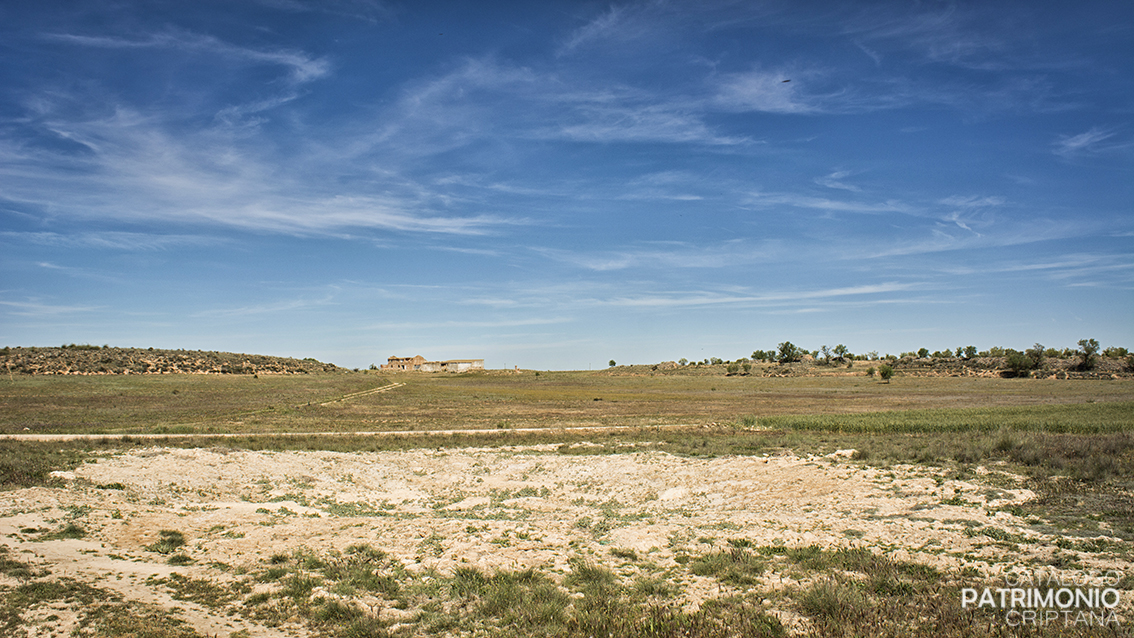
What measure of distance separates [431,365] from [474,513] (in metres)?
157

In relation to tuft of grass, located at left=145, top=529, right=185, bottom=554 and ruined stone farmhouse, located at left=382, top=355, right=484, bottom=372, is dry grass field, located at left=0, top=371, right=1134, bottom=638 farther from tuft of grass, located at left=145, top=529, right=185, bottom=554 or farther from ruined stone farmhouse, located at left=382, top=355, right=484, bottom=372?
ruined stone farmhouse, located at left=382, top=355, right=484, bottom=372

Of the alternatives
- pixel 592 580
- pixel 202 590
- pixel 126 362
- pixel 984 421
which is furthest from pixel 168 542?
pixel 126 362

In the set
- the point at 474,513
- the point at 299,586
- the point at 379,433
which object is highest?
the point at 299,586

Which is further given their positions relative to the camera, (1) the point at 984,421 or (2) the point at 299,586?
(1) the point at 984,421

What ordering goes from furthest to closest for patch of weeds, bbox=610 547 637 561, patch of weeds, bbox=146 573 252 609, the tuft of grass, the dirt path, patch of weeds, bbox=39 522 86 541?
1. the dirt path
2. patch of weeds, bbox=39 522 86 541
3. the tuft of grass
4. patch of weeds, bbox=610 547 637 561
5. patch of weeds, bbox=146 573 252 609

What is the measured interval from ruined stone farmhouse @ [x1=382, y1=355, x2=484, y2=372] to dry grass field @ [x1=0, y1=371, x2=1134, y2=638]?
435 feet

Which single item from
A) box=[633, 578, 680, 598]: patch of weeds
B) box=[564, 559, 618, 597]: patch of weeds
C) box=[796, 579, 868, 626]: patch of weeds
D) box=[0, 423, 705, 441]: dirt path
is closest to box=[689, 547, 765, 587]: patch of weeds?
box=[633, 578, 680, 598]: patch of weeds

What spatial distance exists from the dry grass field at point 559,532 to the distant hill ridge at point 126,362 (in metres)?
62.1

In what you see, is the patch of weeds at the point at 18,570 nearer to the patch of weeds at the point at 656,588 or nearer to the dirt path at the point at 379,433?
the patch of weeds at the point at 656,588

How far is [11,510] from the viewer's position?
14.1 meters

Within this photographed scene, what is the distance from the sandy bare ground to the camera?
11328 mm

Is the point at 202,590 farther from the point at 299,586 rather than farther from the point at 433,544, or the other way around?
the point at 433,544

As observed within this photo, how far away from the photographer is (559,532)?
545 inches

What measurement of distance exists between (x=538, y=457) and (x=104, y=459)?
55.0ft
